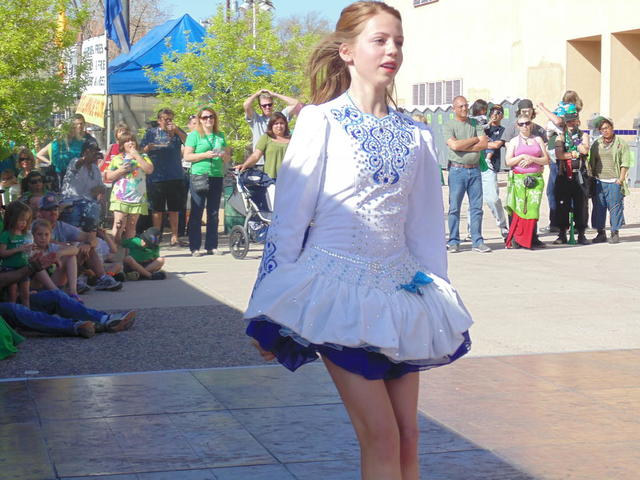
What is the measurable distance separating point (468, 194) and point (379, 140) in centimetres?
1056

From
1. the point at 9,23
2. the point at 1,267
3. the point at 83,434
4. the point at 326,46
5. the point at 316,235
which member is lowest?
the point at 83,434

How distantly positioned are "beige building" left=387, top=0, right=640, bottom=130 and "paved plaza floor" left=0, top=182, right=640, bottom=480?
20443 millimetres

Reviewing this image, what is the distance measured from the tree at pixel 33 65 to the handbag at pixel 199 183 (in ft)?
6.06

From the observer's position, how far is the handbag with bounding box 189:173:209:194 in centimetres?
1369

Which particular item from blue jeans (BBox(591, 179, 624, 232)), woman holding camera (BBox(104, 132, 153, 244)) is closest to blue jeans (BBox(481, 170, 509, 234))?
blue jeans (BBox(591, 179, 624, 232))

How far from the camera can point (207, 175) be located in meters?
13.7

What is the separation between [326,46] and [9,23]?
995 cm

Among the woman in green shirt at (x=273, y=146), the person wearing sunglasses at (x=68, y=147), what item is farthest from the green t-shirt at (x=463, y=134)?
the person wearing sunglasses at (x=68, y=147)

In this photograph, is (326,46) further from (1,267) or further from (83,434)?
(1,267)

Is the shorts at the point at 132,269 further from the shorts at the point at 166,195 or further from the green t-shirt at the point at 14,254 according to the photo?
the shorts at the point at 166,195

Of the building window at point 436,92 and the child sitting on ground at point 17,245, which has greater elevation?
the building window at point 436,92

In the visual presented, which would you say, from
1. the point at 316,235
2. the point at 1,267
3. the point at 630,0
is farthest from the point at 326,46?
the point at 630,0

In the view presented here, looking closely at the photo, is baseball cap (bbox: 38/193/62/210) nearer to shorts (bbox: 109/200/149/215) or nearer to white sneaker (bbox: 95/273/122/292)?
white sneaker (bbox: 95/273/122/292)

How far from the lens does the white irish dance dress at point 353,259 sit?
3332 millimetres
